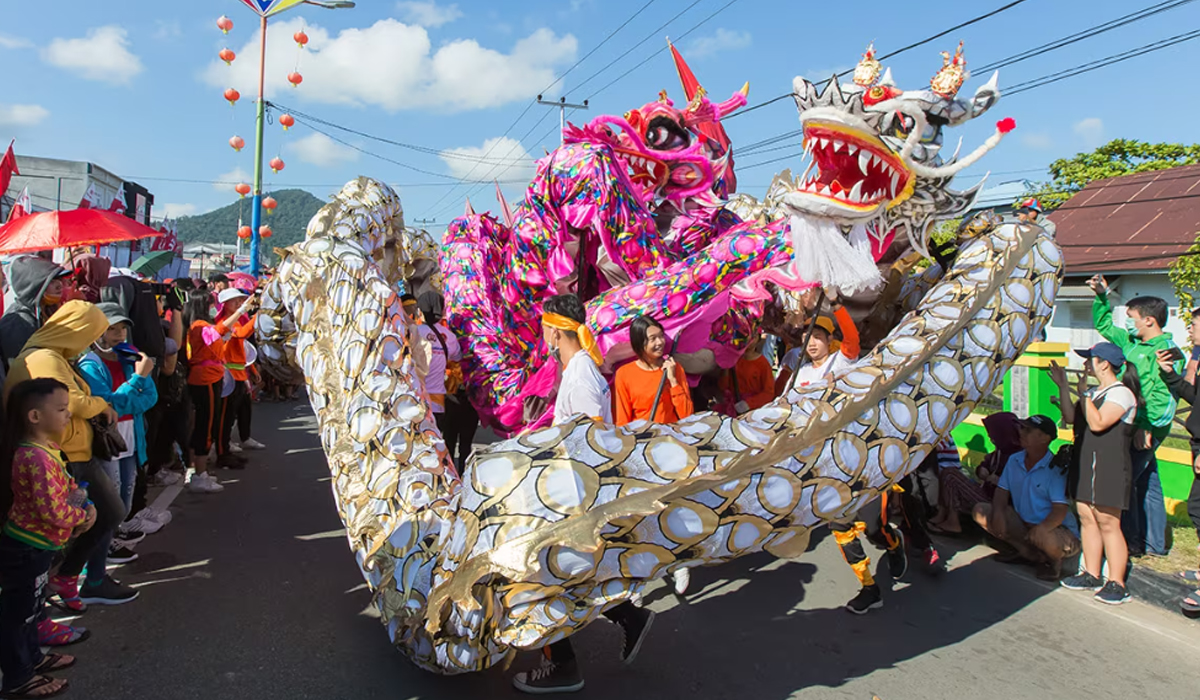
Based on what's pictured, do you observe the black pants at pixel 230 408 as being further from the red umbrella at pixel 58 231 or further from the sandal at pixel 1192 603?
the sandal at pixel 1192 603

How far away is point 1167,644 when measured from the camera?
3232 millimetres

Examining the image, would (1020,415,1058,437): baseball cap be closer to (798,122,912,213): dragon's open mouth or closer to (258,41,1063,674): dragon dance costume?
(258,41,1063,674): dragon dance costume

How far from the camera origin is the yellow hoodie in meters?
2.79

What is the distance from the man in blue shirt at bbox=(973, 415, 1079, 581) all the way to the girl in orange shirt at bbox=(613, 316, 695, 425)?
219cm

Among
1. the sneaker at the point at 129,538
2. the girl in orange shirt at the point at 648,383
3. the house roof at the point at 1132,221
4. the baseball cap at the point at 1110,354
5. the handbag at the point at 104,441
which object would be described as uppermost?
the house roof at the point at 1132,221

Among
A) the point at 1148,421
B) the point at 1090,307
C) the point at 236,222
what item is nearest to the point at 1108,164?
the point at 1090,307

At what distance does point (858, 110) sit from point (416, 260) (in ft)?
12.3

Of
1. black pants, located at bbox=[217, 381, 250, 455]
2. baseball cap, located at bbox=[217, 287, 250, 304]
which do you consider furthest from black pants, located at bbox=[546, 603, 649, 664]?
baseball cap, located at bbox=[217, 287, 250, 304]

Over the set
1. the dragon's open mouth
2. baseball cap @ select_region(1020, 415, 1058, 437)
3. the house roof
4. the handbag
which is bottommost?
the handbag

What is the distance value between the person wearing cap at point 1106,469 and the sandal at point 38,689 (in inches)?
179

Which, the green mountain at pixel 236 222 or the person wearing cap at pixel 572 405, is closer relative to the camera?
the person wearing cap at pixel 572 405

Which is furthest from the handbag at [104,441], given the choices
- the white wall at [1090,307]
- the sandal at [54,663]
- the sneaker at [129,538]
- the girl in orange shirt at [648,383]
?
the white wall at [1090,307]

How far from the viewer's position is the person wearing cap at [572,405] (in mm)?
2646

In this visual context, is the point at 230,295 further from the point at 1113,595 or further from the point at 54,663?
the point at 1113,595
